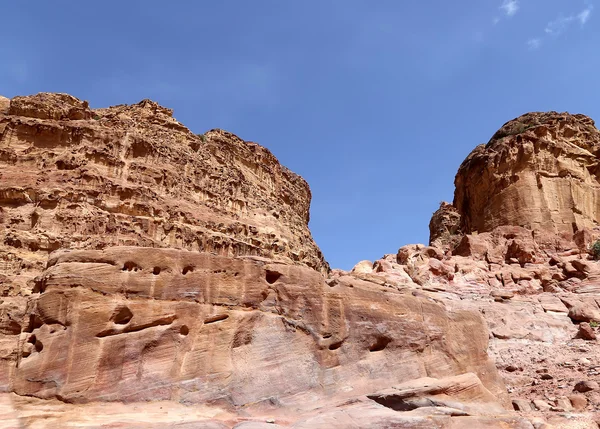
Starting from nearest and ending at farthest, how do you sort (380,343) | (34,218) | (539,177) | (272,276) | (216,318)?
(216,318)
(272,276)
(380,343)
(34,218)
(539,177)

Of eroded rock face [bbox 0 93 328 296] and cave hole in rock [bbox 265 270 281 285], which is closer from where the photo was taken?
cave hole in rock [bbox 265 270 281 285]

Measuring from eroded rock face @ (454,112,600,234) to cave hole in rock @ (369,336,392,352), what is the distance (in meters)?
23.7

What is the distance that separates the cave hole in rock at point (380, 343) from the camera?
572 inches

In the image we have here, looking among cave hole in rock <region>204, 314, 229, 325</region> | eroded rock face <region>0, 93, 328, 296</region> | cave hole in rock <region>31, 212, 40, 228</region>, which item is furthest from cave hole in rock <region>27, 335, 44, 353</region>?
cave hole in rock <region>31, 212, 40, 228</region>

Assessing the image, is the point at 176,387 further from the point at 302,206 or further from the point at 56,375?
the point at 302,206

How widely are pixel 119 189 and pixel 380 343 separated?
15.4 m

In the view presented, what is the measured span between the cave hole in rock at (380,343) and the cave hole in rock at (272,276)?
3050mm

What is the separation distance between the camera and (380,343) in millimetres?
14625

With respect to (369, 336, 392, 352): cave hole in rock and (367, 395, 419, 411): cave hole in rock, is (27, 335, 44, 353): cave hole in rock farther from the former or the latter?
(369, 336, 392, 352): cave hole in rock

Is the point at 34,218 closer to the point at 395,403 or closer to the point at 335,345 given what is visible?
the point at 335,345

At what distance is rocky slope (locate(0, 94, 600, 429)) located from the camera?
11.6 metres

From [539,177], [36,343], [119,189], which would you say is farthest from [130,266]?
[539,177]

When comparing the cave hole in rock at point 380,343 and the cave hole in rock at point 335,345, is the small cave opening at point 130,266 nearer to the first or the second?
the cave hole in rock at point 335,345

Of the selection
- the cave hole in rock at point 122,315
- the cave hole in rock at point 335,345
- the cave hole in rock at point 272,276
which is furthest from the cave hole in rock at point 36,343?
the cave hole in rock at point 335,345
